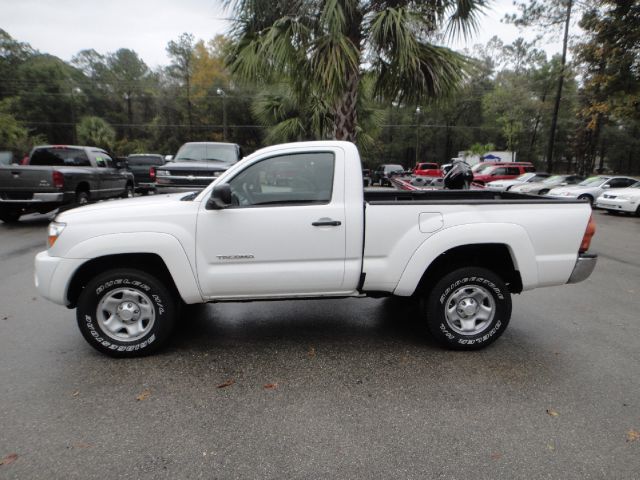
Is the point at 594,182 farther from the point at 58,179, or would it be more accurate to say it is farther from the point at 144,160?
the point at 144,160

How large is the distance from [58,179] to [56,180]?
0.05 m

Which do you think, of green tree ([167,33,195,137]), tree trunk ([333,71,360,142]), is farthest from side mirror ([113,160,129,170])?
green tree ([167,33,195,137])

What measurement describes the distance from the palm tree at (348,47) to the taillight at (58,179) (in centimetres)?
479

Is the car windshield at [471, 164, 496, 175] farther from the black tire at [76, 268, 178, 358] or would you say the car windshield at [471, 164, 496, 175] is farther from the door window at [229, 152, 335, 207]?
the black tire at [76, 268, 178, 358]

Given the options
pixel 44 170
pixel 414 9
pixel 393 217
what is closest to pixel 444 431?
pixel 393 217

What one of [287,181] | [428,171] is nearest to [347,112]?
[287,181]

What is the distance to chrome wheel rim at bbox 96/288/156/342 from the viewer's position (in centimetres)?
371

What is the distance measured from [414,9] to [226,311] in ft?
26.9

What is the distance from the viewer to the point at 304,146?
3873 mm

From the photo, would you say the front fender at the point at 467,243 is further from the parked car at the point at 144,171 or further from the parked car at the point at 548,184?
the parked car at the point at 548,184

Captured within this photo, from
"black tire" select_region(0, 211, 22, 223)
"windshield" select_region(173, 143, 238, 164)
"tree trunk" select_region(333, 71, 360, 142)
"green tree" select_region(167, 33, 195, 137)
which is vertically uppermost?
"green tree" select_region(167, 33, 195, 137)

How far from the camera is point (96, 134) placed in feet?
130

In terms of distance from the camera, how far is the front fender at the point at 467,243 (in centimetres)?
374

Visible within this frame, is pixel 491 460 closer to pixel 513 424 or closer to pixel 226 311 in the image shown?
pixel 513 424
